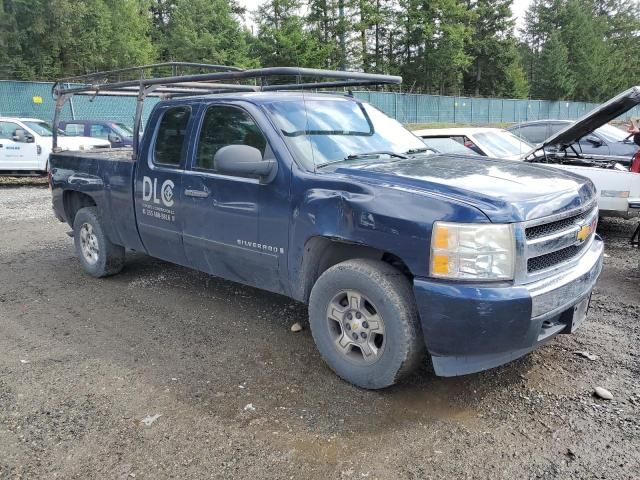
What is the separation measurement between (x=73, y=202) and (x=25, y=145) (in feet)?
31.5

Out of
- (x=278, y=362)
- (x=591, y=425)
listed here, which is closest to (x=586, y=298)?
(x=591, y=425)

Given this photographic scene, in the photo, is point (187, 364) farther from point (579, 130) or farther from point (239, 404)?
point (579, 130)

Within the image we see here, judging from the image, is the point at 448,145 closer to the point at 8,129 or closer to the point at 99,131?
the point at 99,131

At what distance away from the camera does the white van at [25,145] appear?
1439 cm

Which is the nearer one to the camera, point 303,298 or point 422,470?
point 422,470

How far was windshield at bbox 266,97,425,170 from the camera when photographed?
402 cm

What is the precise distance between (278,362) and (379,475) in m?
1.43

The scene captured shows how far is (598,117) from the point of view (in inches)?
274

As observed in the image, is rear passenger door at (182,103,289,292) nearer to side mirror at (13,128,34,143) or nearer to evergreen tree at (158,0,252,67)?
side mirror at (13,128,34,143)

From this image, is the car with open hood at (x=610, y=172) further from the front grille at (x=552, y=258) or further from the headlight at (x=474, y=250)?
the headlight at (x=474, y=250)

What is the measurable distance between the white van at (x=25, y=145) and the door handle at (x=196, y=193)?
10741mm

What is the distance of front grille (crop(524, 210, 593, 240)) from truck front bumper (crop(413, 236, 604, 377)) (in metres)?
0.27

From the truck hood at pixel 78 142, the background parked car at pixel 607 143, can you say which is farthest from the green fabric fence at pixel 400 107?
the background parked car at pixel 607 143

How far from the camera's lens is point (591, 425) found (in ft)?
10.3
